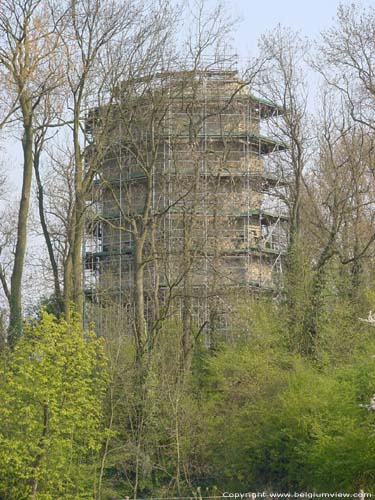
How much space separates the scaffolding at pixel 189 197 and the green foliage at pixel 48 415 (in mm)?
7740

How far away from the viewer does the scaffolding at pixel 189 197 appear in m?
34.8

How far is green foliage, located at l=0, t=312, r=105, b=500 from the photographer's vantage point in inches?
955

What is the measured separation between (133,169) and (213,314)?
10907 mm

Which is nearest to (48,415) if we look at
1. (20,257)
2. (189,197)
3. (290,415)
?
(290,415)

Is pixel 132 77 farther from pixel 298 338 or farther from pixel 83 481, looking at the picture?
A: pixel 83 481

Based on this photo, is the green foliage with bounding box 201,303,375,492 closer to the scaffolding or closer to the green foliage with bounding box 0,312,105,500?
the green foliage with bounding box 0,312,105,500

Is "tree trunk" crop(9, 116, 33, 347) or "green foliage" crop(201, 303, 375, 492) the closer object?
"green foliage" crop(201, 303, 375, 492)

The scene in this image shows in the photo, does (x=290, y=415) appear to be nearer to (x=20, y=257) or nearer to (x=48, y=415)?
(x=48, y=415)

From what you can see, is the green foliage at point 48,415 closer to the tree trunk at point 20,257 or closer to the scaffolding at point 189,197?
the tree trunk at point 20,257

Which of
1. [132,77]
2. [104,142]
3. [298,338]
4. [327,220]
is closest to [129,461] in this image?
[298,338]

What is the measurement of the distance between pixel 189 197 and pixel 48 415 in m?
12.8

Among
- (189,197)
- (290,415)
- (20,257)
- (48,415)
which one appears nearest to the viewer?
(48,415)

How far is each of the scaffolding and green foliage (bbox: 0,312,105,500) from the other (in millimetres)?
7740

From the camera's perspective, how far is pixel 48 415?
80.8ft
